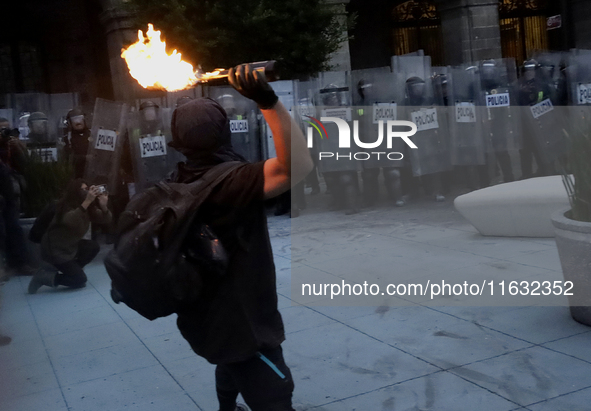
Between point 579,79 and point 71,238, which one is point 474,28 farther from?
point 71,238

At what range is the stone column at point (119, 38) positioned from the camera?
14.1 m

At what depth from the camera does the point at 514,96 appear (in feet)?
34.3

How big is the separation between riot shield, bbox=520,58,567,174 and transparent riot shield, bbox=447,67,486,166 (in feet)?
2.13

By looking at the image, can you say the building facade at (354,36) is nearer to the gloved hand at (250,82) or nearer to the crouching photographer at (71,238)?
the crouching photographer at (71,238)

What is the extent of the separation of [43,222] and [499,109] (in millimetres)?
6567

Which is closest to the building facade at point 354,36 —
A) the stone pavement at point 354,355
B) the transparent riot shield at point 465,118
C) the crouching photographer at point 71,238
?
the transparent riot shield at point 465,118

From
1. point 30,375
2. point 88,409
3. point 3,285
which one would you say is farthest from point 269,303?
point 3,285

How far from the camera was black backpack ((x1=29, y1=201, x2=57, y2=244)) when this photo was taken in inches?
286

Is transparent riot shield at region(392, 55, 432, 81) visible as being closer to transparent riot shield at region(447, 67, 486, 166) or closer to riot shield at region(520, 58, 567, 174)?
transparent riot shield at region(447, 67, 486, 166)

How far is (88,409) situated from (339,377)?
144 cm

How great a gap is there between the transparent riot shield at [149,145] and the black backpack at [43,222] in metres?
2.28

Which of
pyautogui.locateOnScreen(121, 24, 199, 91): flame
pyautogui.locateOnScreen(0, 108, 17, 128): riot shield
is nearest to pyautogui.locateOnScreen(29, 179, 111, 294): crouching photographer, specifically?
pyautogui.locateOnScreen(0, 108, 17, 128): riot shield

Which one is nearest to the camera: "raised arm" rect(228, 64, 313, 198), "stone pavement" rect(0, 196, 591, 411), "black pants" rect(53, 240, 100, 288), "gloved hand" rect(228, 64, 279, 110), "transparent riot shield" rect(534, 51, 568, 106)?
"gloved hand" rect(228, 64, 279, 110)

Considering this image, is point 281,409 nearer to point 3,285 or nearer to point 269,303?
point 269,303
